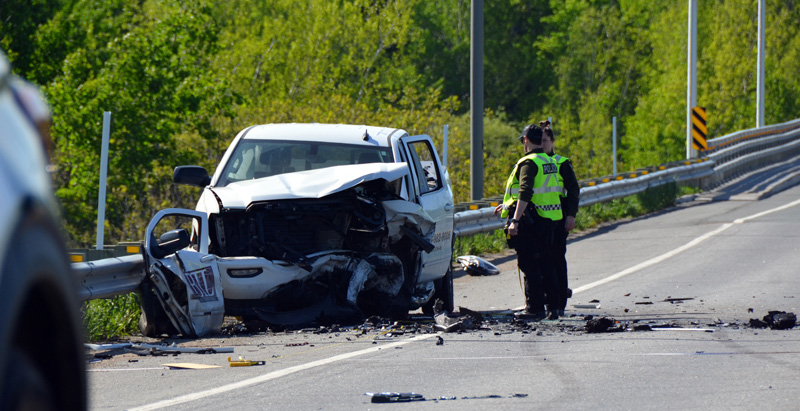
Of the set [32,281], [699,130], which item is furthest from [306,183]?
[699,130]

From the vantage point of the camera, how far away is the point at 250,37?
163ft

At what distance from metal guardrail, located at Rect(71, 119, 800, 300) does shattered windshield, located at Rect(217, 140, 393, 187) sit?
3.89 feet

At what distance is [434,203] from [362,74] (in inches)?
1622

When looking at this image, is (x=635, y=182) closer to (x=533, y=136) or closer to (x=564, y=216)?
(x=564, y=216)

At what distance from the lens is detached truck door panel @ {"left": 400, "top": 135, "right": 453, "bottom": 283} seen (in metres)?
10.2

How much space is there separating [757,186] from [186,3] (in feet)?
52.8

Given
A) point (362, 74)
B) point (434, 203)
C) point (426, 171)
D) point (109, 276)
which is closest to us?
point (109, 276)

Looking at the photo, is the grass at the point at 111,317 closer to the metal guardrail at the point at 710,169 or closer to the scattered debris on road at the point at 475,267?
the scattered debris on road at the point at 475,267

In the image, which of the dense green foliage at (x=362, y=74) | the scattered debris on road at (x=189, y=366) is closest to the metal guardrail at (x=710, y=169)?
the dense green foliage at (x=362, y=74)

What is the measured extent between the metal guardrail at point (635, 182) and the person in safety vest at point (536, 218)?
10.8 ft

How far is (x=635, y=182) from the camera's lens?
2455 cm

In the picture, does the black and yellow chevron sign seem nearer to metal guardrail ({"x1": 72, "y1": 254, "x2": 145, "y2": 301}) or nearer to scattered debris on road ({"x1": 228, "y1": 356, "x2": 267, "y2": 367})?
metal guardrail ({"x1": 72, "y1": 254, "x2": 145, "y2": 301})

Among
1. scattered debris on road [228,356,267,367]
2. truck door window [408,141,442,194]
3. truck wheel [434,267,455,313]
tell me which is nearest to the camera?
scattered debris on road [228,356,267,367]

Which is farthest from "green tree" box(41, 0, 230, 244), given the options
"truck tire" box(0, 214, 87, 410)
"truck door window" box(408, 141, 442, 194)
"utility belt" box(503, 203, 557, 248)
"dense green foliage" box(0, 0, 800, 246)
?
"truck tire" box(0, 214, 87, 410)
